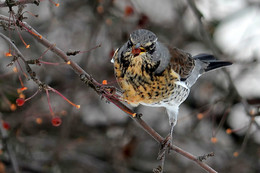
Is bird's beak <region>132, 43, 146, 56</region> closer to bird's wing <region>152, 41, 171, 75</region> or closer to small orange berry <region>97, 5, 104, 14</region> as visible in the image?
bird's wing <region>152, 41, 171, 75</region>

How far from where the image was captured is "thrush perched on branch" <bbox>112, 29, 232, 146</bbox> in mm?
2436

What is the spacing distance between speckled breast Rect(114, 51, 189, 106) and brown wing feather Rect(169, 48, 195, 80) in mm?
164

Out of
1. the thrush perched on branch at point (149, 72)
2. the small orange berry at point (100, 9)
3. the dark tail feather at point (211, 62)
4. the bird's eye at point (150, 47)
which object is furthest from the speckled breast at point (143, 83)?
the small orange berry at point (100, 9)

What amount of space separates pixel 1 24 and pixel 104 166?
10.0ft

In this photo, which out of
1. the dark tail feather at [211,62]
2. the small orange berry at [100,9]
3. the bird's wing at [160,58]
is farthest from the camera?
the small orange berry at [100,9]

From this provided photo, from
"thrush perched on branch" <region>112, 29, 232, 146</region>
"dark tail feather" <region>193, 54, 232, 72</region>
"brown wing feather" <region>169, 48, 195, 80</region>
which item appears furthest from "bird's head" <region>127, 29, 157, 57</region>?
"dark tail feather" <region>193, 54, 232, 72</region>

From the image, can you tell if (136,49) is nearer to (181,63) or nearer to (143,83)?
(143,83)

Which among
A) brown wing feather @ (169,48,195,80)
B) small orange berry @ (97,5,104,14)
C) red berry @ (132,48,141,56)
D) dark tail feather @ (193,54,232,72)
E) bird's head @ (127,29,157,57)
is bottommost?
red berry @ (132,48,141,56)

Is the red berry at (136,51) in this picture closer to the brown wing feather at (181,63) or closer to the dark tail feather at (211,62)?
the brown wing feather at (181,63)

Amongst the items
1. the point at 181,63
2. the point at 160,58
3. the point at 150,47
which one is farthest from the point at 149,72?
the point at 181,63

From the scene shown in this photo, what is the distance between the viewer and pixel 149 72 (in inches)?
108

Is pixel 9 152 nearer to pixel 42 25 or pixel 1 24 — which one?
pixel 1 24

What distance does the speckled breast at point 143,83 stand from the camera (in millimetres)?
2682

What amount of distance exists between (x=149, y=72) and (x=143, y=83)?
10cm
